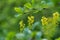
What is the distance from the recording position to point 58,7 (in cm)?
105

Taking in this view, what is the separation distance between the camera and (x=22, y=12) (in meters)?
1.03

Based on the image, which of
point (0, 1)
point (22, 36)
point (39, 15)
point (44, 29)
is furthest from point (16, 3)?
point (22, 36)

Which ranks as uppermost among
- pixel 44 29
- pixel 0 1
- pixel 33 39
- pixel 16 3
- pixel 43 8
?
pixel 0 1

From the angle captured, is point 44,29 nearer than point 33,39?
No

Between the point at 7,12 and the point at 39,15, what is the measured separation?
1.02m

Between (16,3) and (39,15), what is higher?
(16,3)

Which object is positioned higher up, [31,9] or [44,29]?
A: [31,9]

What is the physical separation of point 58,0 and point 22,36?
218 millimetres

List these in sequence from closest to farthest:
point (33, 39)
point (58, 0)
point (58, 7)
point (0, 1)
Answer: point (33, 39) < point (58, 0) < point (58, 7) < point (0, 1)

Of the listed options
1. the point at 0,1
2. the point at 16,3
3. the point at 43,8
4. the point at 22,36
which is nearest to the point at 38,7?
the point at 43,8

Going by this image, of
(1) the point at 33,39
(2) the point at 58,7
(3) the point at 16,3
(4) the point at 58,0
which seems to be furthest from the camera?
(3) the point at 16,3

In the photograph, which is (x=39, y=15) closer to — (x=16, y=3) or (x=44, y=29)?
(x=44, y=29)

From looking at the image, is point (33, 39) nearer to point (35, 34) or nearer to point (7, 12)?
point (35, 34)

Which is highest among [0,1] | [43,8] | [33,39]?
[0,1]
